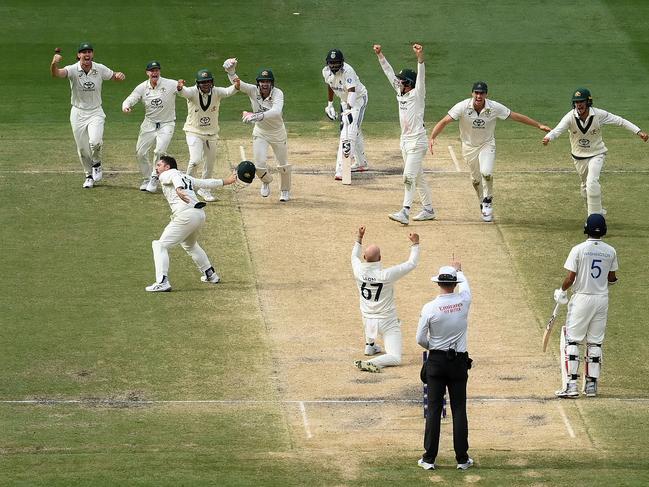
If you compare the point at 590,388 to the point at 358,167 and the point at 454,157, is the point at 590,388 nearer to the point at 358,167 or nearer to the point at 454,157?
the point at 358,167

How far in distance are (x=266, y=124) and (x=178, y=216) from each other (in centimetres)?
469

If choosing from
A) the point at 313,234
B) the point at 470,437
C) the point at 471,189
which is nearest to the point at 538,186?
the point at 471,189

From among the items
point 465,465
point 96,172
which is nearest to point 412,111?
point 96,172

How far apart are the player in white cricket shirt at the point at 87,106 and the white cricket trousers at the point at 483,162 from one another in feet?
21.1

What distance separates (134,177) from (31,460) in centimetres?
1180

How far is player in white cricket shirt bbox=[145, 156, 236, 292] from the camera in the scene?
22.6 m

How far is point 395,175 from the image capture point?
28.7 m

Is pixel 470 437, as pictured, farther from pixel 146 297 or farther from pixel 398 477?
pixel 146 297

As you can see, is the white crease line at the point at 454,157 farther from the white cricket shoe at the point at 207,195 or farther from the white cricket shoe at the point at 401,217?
the white cricket shoe at the point at 207,195

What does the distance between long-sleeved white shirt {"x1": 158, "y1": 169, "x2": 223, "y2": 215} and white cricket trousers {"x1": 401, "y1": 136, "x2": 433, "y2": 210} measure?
4316mm

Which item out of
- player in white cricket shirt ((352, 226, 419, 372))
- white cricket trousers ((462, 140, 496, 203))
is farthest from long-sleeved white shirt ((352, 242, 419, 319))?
white cricket trousers ((462, 140, 496, 203))

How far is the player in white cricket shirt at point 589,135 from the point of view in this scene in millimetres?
24938

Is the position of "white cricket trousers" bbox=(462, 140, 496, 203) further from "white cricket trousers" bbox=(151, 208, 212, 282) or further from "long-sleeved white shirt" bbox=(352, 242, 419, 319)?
"long-sleeved white shirt" bbox=(352, 242, 419, 319)

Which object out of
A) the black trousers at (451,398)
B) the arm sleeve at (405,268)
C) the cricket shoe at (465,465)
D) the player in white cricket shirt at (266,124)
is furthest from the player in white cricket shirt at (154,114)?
the cricket shoe at (465,465)
